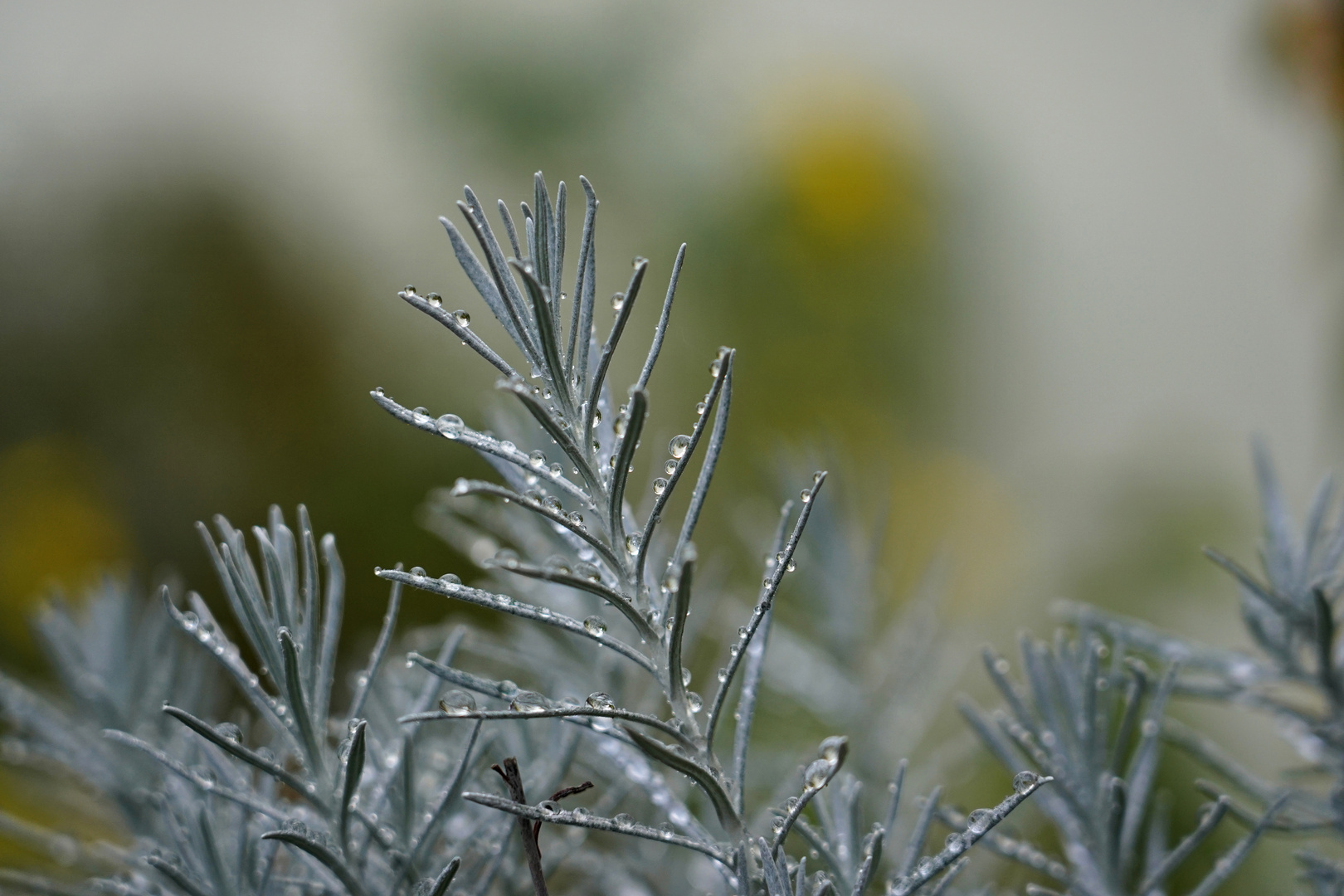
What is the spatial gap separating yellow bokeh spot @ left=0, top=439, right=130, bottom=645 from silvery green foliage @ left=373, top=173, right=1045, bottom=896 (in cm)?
69

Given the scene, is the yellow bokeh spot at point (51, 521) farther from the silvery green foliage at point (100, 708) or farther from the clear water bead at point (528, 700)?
the clear water bead at point (528, 700)

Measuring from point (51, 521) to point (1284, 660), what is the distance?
81 cm

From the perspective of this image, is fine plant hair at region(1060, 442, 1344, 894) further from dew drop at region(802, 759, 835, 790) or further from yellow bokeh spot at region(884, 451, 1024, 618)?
yellow bokeh spot at region(884, 451, 1024, 618)

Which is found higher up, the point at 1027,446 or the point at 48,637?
the point at 1027,446

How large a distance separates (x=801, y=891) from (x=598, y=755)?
0.21 feet

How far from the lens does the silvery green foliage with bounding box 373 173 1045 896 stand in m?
0.08

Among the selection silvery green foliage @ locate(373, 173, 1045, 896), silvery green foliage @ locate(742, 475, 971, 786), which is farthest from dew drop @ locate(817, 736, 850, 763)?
silvery green foliage @ locate(742, 475, 971, 786)

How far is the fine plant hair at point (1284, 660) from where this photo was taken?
122 millimetres

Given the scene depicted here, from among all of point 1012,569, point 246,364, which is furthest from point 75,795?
point 1012,569

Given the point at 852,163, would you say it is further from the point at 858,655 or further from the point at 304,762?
the point at 304,762

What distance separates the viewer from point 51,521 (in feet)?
2.33

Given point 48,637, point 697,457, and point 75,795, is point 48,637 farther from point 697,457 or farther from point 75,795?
point 697,457

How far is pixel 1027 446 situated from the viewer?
3.72 ft

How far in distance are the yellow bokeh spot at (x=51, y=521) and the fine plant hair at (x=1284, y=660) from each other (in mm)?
717
